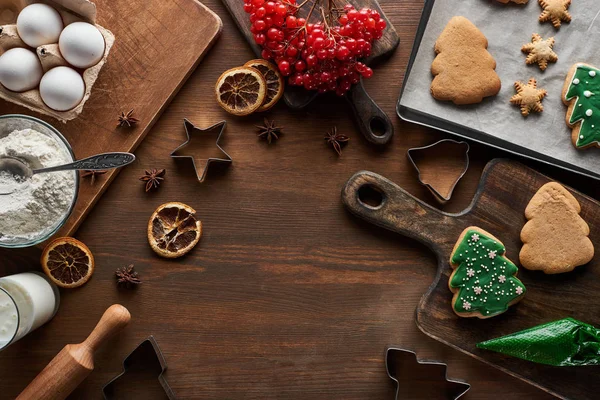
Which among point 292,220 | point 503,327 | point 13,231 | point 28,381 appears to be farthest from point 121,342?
point 503,327

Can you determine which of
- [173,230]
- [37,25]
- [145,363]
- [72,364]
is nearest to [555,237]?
[173,230]

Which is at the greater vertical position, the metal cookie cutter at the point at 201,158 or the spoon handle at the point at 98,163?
the spoon handle at the point at 98,163

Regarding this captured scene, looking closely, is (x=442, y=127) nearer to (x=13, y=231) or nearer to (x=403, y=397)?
(x=403, y=397)

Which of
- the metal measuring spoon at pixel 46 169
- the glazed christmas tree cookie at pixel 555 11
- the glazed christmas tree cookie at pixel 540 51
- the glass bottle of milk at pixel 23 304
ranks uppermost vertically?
the glazed christmas tree cookie at pixel 555 11

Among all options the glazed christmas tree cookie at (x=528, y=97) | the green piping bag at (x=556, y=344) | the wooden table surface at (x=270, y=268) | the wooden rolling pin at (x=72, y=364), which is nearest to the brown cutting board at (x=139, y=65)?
the wooden table surface at (x=270, y=268)

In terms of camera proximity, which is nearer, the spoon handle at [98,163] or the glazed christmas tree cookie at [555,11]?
the spoon handle at [98,163]

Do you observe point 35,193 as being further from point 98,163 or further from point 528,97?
point 528,97

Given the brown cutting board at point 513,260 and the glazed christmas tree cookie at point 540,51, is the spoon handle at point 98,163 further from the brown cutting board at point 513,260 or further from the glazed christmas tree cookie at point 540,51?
the glazed christmas tree cookie at point 540,51
